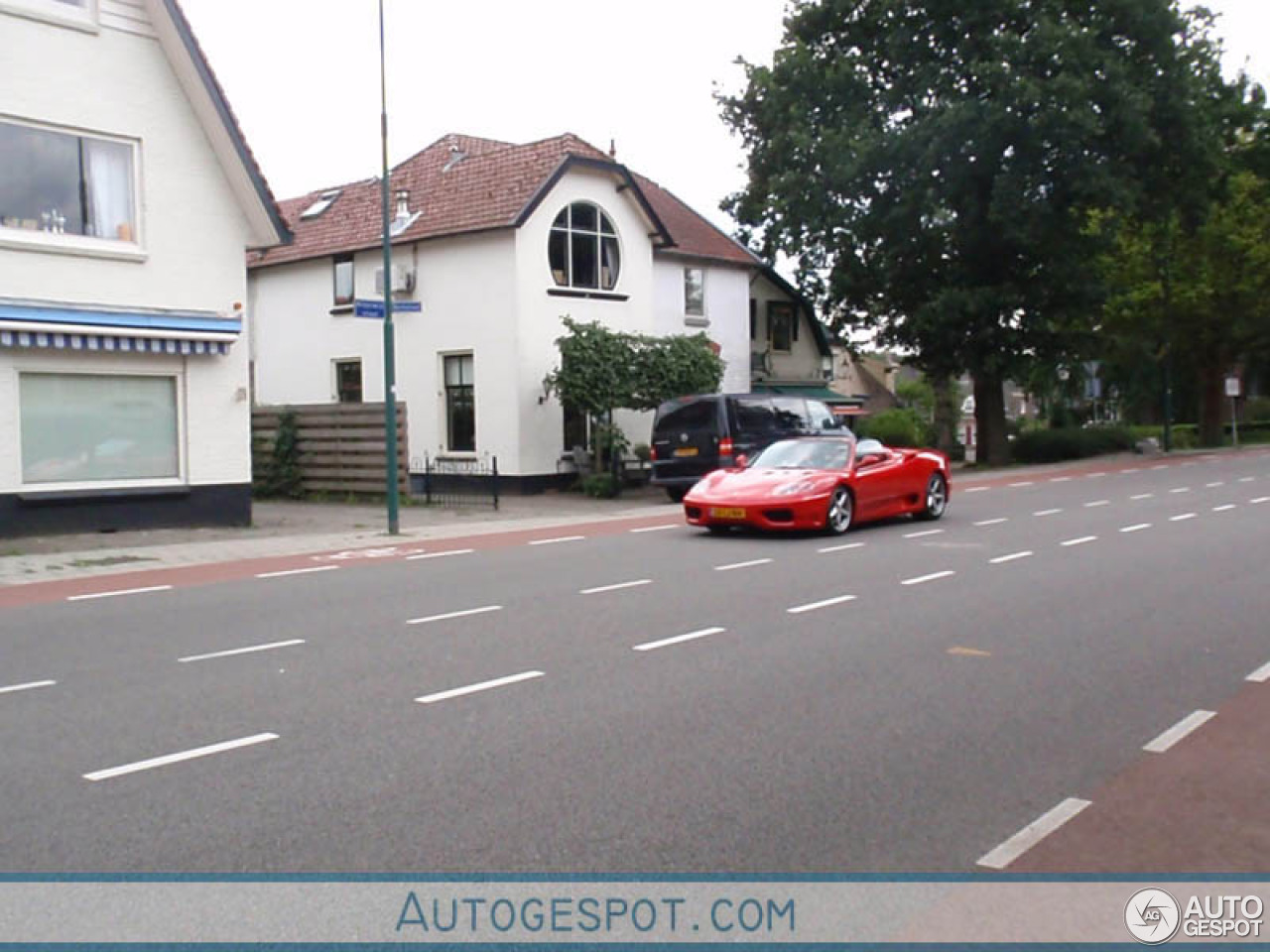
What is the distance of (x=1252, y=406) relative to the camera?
234 feet

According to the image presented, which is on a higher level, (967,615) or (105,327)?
(105,327)

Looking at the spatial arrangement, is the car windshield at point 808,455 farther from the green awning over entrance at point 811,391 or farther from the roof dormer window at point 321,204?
the roof dormer window at point 321,204

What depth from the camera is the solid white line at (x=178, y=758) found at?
5.87 meters

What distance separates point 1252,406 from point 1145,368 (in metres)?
13.9

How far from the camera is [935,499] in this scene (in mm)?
18531

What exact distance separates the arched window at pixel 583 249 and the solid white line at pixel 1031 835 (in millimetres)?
23095

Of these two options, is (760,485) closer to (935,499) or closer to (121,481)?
(935,499)

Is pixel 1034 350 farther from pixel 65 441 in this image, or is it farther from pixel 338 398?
pixel 65 441

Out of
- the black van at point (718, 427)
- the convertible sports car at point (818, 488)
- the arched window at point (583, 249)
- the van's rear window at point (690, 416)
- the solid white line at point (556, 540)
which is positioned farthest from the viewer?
the arched window at point (583, 249)

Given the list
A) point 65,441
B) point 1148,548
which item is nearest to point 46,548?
point 65,441

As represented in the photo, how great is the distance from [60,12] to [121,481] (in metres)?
6.38

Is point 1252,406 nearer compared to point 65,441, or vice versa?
point 65,441

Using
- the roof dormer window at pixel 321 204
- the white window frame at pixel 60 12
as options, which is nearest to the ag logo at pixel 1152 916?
the white window frame at pixel 60 12

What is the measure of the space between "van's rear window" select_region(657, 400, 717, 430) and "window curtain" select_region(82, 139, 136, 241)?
31.3ft
